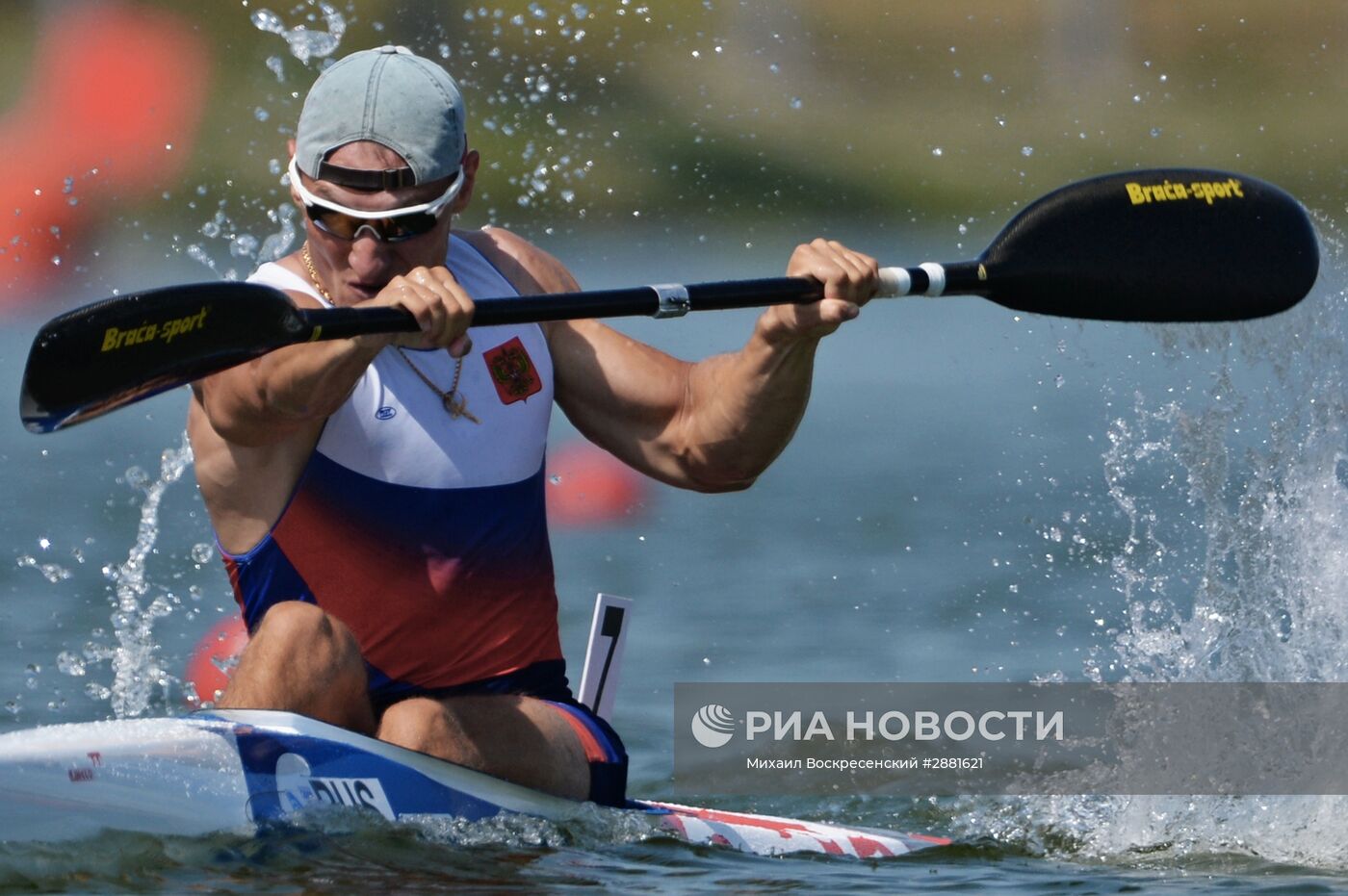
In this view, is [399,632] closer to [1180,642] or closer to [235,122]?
[1180,642]

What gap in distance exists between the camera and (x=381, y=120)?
370 centimetres

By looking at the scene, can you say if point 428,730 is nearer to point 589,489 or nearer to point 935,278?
point 935,278

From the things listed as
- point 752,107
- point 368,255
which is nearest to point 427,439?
point 368,255

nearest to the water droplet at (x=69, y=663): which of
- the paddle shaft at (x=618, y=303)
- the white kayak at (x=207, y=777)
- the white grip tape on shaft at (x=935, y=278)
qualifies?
the white kayak at (x=207, y=777)

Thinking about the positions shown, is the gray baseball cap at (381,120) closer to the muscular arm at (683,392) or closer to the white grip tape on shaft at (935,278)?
the muscular arm at (683,392)

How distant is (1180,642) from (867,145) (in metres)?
13.8

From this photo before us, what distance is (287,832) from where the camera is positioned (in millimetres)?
3654

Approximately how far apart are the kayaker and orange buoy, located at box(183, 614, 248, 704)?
1282 millimetres

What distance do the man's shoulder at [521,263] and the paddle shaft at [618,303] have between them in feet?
1.01

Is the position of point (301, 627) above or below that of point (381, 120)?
below

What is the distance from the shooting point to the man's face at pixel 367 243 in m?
3.69

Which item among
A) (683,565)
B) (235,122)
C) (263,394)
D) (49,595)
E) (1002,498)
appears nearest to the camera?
(263,394)

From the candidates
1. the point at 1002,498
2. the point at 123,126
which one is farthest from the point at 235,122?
the point at 1002,498

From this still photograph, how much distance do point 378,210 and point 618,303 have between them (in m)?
0.45
